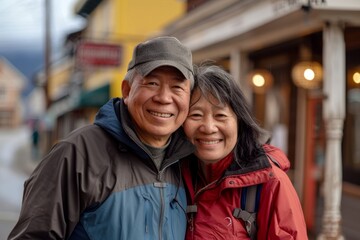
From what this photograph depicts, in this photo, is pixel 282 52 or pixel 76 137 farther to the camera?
pixel 282 52

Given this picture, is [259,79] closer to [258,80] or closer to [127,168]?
[258,80]

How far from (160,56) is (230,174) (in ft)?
2.16

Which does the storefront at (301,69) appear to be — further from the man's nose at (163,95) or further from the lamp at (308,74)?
the man's nose at (163,95)

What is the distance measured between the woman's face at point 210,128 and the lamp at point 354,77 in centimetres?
649

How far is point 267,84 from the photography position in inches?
391

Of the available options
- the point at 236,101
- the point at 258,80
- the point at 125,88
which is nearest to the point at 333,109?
the point at 258,80

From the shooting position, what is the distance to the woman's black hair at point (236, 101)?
2.33 meters

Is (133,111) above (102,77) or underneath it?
underneath

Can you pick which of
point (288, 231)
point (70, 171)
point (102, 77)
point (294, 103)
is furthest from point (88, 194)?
point (102, 77)

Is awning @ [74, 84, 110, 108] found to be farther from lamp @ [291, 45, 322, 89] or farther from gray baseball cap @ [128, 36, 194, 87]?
gray baseball cap @ [128, 36, 194, 87]

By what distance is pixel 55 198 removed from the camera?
182 centimetres

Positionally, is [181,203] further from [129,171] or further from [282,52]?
[282,52]

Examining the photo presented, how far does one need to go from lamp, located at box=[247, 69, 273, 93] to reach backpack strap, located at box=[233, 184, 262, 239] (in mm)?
7219

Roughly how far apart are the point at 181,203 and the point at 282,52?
26.5 feet
